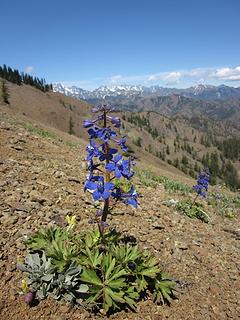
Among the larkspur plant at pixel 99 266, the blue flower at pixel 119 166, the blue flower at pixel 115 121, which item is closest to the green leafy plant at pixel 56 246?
the larkspur plant at pixel 99 266

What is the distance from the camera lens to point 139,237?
26.5ft

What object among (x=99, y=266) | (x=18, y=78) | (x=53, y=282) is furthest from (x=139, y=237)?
(x=18, y=78)

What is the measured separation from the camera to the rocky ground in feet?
18.7

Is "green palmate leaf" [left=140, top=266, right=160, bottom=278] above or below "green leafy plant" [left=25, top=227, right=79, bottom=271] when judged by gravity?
below

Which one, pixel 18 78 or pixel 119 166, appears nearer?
pixel 119 166

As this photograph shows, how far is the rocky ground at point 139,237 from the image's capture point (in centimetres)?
571

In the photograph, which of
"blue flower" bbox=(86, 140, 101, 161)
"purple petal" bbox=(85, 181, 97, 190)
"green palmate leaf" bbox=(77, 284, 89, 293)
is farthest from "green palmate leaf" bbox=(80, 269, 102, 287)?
"blue flower" bbox=(86, 140, 101, 161)

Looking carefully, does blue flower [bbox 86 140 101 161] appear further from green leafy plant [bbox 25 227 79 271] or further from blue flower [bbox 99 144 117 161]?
green leafy plant [bbox 25 227 79 271]

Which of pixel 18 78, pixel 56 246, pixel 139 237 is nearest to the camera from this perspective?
pixel 56 246

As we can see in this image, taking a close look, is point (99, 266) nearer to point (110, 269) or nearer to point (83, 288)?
point (110, 269)

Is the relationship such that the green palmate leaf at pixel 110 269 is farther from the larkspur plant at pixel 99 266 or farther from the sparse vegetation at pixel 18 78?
the sparse vegetation at pixel 18 78

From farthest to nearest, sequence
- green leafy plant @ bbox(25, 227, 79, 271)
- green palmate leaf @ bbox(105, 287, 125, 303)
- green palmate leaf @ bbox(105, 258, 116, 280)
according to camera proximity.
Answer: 1. green leafy plant @ bbox(25, 227, 79, 271)
2. green palmate leaf @ bbox(105, 258, 116, 280)
3. green palmate leaf @ bbox(105, 287, 125, 303)

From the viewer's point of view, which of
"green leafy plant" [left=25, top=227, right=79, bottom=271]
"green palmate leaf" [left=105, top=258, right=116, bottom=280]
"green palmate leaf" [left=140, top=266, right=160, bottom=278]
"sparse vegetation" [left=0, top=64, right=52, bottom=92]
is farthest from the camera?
"sparse vegetation" [left=0, top=64, right=52, bottom=92]

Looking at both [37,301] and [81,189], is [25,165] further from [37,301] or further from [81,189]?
[37,301]
